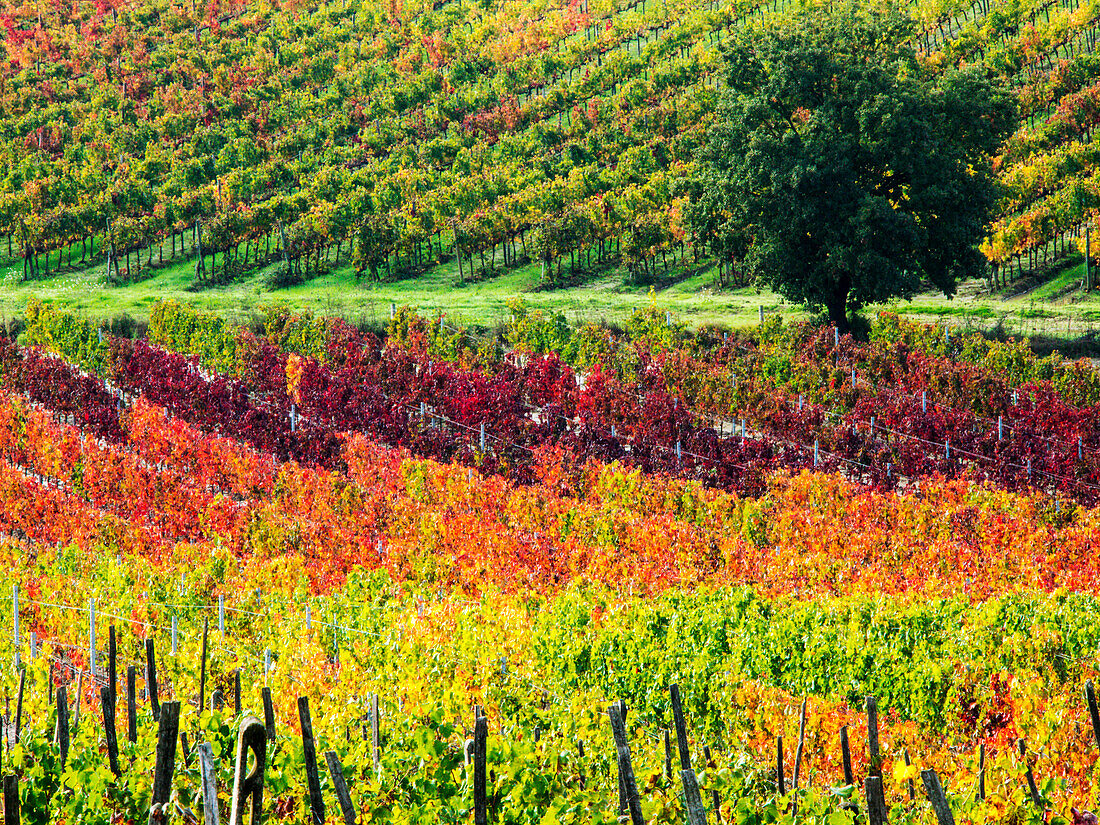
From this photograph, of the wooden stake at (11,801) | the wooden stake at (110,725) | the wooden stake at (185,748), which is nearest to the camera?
the wooden stake at (11,801)

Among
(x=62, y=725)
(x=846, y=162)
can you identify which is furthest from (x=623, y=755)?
(x=846, y=162)

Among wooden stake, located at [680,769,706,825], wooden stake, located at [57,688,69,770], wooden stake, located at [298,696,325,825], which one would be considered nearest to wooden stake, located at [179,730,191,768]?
wooden stake, located at [57,688,69,770]

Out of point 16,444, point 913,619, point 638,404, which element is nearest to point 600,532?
point 913,619

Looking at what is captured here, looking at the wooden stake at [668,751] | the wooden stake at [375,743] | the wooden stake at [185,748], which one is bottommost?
the wooden stake at [375,743]

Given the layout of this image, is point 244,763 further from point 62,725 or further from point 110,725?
point 62,725

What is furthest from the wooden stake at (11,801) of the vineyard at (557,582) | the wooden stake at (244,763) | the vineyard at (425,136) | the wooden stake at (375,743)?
the vineyard at (425,136)

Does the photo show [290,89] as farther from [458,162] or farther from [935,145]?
[935,145]

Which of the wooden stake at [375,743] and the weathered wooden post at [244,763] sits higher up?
the weathered wooden post at [244,763]

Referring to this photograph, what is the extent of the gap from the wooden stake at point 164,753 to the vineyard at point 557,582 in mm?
45

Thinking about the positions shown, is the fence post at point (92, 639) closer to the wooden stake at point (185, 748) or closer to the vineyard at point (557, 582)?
the vineyard at point (557, 582)

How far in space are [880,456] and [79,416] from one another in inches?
877

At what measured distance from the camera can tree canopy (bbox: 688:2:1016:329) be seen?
33.7 m

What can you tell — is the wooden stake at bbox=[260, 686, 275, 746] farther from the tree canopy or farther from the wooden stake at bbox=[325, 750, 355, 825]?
the tree canopy

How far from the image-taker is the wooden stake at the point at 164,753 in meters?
5.73
